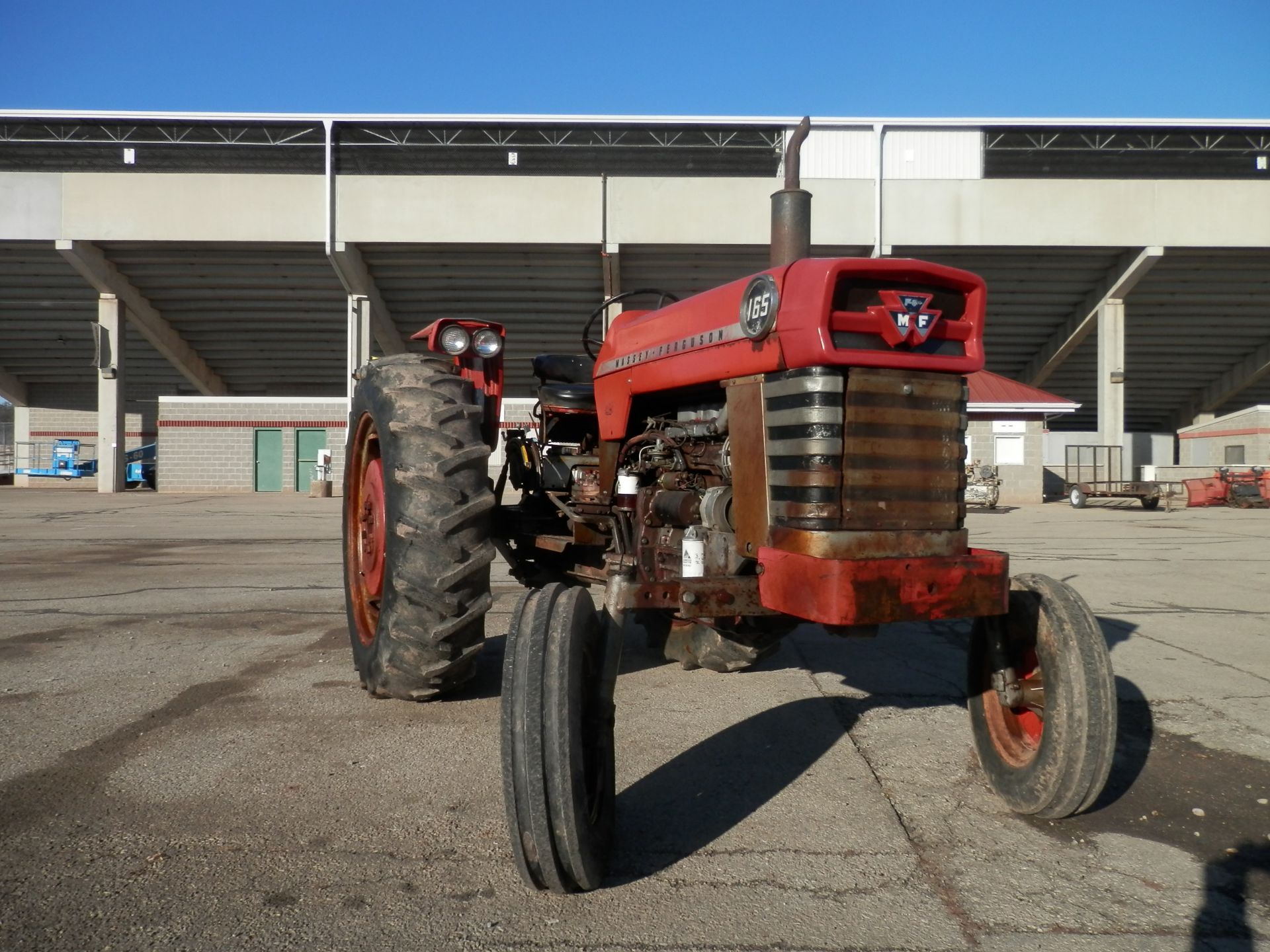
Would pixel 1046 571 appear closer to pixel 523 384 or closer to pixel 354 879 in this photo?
pixel 354 879

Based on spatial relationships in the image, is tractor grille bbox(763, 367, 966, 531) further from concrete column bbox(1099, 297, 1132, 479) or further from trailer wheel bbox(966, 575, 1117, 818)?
concrete column bbox(1099, 297, 1132, 479)

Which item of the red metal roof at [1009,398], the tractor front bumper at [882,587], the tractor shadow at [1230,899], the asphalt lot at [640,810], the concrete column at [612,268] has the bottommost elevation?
the tractor shadow at [1230,899]

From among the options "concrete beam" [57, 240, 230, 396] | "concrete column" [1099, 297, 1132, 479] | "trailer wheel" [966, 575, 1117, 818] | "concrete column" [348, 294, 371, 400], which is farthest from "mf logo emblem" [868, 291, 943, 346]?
"concrete beam" [57, 240, 230, 396]

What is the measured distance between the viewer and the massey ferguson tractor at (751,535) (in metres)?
2.40

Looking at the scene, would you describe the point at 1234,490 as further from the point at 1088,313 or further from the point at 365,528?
the point at 365,528

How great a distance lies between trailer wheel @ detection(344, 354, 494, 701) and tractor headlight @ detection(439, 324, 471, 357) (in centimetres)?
A: 62

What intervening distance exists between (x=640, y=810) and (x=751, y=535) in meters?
0.91

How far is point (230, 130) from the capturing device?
2192 cm

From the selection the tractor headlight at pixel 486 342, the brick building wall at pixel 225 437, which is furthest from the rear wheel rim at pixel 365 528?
the brick building wall at pixel 225 437

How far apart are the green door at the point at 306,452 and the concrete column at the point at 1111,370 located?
1978 cm

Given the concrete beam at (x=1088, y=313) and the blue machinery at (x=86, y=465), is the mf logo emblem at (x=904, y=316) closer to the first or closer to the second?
the concrete beam at (x=1088, y=313)

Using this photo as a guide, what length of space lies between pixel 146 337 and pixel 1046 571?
77.9ft

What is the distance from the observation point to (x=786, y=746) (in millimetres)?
3426

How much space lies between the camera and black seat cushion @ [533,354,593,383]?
15.8 ft
